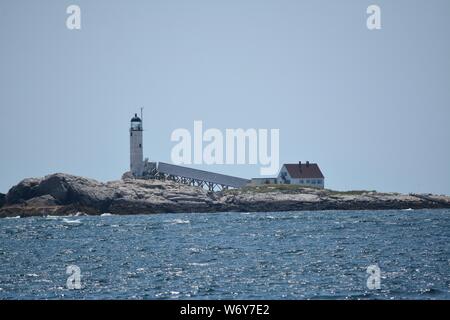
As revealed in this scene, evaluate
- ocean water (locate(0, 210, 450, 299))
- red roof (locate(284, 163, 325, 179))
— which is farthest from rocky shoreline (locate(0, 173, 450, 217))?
ocean water (locate(0, 210, 450, 299))

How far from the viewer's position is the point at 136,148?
162m

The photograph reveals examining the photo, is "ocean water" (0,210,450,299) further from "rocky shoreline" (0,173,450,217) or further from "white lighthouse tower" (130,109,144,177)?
"white lighthouse tower" (130,109,144,177)

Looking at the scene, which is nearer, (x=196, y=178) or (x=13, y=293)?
(x=13, y=293)

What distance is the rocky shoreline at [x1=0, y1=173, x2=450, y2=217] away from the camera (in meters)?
146

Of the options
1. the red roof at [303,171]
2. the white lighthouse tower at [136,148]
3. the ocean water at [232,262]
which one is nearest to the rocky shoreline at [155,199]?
the white lighthouse tower at [136,148]

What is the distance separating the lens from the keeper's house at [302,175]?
171750mm

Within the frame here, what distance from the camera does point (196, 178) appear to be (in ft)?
553

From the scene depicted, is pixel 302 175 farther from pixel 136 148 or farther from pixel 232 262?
pixel 232 262

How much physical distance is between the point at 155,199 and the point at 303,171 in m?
38.4

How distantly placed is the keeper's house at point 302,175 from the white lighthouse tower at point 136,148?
29.5 metres

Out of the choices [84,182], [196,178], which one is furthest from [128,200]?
[196,178]

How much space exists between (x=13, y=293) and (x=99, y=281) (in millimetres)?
5770

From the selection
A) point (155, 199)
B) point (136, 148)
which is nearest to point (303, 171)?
point (136, 148)
